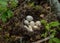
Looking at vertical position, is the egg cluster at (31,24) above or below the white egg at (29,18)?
below

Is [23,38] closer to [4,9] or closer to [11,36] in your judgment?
[11,36]

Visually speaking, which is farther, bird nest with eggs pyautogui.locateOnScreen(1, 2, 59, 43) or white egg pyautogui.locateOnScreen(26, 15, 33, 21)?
white egg pyautogui.locateOnScreen(26, 15, 33, 21)

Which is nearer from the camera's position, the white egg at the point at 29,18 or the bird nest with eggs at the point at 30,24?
the bird nest with eggs at the point at 30,24

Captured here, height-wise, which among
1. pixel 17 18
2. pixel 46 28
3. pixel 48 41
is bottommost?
pixel 48 41

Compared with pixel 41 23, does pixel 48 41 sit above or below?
below

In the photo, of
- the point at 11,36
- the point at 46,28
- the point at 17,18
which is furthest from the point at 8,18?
the point at 46,28

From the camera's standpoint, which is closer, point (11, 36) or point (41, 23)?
point (11, 36)

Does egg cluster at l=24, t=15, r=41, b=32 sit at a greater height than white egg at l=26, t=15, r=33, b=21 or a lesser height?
lesser

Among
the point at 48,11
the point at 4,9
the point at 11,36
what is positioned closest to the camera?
the point at 4,9
